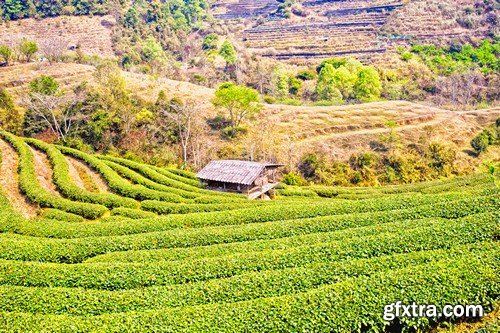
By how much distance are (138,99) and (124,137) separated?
433 inches

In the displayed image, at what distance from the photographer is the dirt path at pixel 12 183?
32469mm

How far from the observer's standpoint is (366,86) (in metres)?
82.4

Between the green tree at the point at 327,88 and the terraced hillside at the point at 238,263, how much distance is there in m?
53.9

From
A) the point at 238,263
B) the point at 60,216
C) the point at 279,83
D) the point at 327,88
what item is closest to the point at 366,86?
the point at 327,88

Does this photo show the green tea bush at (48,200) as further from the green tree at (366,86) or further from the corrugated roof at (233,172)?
the green tree at (366,86)

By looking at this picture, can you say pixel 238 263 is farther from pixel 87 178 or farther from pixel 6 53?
pixel 6 53

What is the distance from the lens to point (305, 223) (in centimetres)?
2681

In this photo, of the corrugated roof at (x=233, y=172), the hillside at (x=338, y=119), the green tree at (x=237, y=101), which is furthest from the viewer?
the hillside at (x=338, y=119)

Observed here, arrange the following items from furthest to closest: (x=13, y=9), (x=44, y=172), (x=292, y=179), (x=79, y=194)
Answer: (x=13, y=9)
(x=292, y=179)
(x=44, y=172)
(x=79, y=194)

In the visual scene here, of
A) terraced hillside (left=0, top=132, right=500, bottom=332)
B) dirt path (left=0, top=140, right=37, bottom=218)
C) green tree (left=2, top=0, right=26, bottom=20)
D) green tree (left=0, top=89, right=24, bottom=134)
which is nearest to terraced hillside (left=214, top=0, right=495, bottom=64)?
green tree (left=2, top=0, right=26, bottom=20)

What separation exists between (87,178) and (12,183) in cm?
753

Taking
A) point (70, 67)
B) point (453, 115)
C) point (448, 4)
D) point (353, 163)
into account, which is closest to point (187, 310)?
point (353, 163)

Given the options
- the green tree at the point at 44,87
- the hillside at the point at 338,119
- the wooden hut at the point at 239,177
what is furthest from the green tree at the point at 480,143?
the green tree at the point at 44,87

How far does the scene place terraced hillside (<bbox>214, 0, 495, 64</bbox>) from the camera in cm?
12225
